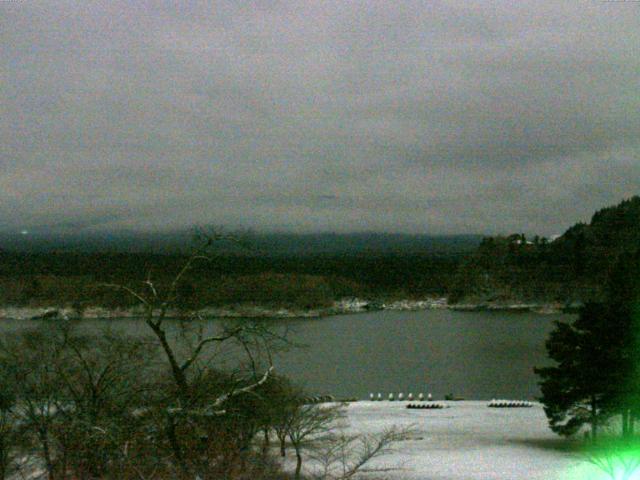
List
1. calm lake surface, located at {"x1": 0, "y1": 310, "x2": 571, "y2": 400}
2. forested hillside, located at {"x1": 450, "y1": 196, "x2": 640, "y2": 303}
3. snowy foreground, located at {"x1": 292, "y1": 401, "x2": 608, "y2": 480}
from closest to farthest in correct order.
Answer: snowy foreground, located at {"x1": 292, "y1": 401, "x2": 608, "y2": 480}, calm lake surface, located at {"x1": 0, "y1": 310, "x2": 571, "y2": 400}, forested hillside, located at {"x1": 450, "y1": 196, "x2": 640, "y2": 303}

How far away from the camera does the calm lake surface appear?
3319 cm

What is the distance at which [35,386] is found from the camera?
932cm

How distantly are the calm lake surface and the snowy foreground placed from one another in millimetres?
3775

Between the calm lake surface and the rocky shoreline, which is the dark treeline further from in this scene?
the calm lake surface

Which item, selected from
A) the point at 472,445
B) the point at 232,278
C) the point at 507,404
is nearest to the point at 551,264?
the point at 232,278

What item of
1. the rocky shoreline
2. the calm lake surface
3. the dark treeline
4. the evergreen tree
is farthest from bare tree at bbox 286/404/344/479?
the rocky shoreline

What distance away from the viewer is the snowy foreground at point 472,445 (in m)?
13.5

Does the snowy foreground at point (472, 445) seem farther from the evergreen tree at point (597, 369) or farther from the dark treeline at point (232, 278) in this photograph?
the dark treeline at point (232, 278)

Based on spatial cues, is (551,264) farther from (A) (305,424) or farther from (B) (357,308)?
(A) (305,424)

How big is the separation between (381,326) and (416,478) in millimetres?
49444

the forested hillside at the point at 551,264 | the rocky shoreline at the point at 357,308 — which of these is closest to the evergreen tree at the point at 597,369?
the rocky shoreline at the point at 357,308

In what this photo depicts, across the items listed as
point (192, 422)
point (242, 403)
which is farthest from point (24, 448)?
point (192, 422)

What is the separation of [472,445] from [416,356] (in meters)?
26.2

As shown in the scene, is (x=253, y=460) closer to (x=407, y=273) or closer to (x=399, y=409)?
(x=399, y=409)
